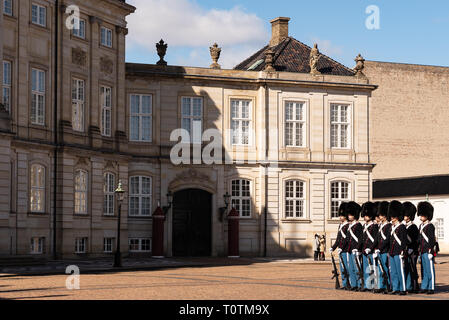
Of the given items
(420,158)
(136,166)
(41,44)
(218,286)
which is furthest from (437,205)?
(218,286)

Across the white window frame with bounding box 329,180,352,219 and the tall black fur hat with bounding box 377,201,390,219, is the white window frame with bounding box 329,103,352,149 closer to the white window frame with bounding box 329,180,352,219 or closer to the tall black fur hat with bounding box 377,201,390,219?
the white window frame with bounding box 329,180,352,219

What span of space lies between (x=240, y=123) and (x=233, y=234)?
18.9ft

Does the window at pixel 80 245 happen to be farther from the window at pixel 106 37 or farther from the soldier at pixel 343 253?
the soldier at pixel 343 253

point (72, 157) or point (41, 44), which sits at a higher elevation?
point (41, 44)

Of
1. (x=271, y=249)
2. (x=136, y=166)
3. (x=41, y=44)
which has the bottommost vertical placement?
(x=271, y=249)

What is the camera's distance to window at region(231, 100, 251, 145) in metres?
46.1

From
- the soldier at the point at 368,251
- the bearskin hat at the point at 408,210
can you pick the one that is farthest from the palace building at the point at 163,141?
the bearskin hat at the point at 408,210

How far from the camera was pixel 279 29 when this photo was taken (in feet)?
174

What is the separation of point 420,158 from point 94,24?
125 ft

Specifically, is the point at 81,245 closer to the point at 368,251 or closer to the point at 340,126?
the point at 340,126

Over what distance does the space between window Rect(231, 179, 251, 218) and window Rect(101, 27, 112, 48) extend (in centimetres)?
945

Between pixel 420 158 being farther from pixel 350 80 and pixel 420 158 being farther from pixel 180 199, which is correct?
pixel 180 199

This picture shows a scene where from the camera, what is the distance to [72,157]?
38.4 meters

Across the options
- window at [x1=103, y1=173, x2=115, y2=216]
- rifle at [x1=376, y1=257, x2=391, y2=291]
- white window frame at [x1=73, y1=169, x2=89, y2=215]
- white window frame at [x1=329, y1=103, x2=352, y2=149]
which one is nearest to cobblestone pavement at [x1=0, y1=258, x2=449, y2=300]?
rifle at [x1=376, y1=257, x2=391, y2=291]
